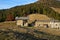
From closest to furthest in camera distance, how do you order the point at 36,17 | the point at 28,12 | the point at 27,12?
1. the point at 36,17
2. the point at 27,12
3. the point at 28,12

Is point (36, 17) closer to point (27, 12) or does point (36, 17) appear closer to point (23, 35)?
point (27, 12)

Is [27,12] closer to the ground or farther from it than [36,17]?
farther from it

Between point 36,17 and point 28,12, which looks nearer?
point 36,17

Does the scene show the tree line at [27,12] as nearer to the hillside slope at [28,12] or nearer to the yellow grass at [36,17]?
the hillside slope at [28,12]

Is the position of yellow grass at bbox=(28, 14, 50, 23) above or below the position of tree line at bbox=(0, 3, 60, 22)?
below

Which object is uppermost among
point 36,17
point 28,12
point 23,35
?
point 28,12

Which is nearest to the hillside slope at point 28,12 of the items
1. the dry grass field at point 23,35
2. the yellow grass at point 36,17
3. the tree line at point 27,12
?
the tree line at point 27,12

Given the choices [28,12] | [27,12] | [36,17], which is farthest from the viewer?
[28,12]

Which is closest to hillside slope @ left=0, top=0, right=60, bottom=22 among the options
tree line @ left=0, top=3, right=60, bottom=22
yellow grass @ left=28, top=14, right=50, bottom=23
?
tree line @ left=0, top=3, right=60, bottom=22

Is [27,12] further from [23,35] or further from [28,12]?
[23,35]

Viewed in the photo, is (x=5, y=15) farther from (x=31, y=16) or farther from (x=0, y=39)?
(x=0, y=39)

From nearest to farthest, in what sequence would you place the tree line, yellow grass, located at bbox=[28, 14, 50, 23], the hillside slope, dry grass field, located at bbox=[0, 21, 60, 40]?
1. dry grass field, located at bbox=[0, 21, 60, 40]
2. the tree line
3. the hillside slope
4. yellow grass, located at bbox=[28, 14, 50, 23]

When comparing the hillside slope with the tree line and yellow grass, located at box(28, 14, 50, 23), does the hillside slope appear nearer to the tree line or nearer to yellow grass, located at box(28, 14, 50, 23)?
the tree line

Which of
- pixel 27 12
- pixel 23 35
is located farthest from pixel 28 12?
pixel 23 35
